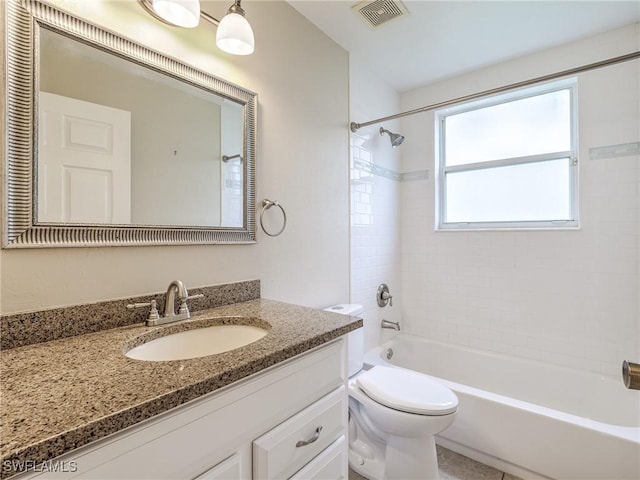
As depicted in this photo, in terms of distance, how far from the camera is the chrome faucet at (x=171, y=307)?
1009 mm

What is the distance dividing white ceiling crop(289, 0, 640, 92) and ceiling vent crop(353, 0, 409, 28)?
0.03m

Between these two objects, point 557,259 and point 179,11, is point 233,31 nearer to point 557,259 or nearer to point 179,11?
point 179,11

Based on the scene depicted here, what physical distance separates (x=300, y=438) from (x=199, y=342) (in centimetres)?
47

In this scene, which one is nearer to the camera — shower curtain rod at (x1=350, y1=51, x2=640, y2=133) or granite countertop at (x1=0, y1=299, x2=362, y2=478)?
granite countertop at (x1=0, y1=299, x2=362, y2=478)

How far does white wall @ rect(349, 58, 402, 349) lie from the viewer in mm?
2174

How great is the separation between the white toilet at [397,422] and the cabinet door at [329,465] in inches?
18.4

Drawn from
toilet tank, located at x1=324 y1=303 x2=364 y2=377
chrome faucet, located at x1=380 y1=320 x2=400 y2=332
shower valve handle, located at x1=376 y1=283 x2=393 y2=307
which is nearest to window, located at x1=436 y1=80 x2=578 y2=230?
shower valve handle, located at x1=376 y1=283 x2=393 y2=307

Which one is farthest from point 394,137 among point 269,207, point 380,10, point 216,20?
point 216,20

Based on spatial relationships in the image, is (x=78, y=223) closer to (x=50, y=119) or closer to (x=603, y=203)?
(x=50, y=119)

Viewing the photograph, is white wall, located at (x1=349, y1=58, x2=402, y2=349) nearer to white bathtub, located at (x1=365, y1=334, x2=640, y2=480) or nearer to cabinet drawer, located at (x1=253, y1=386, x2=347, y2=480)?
white bathtub, located at (x1=365, y1=334, x2=640, y2=480)

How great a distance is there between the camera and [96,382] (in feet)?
1.96

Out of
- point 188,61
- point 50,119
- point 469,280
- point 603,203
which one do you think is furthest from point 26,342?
point 603,203

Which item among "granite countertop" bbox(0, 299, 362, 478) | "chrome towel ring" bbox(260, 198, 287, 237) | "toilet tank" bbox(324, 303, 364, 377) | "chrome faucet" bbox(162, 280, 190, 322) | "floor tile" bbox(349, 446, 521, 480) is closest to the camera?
"granite countertop" bbox(0, 299, 362, 478)

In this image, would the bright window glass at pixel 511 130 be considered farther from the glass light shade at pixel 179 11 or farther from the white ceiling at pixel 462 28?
the glass light shade at pixel 179 11
